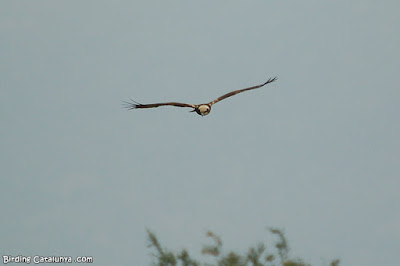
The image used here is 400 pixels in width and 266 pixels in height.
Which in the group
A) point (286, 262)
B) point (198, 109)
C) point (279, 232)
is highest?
point (198, 109)

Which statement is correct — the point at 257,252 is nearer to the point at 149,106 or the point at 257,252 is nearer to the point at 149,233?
the point at 149,233

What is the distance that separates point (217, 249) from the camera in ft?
83.5

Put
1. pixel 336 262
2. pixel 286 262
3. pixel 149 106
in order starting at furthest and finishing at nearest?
pixel 149 106
pixel 336 262
pixel 286 262

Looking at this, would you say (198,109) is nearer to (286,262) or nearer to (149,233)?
(149,233)

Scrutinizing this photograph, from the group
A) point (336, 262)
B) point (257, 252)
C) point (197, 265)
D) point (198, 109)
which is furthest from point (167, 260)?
point (198, 109)

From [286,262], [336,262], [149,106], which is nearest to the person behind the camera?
[286,262]

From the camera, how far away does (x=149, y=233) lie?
27094mm

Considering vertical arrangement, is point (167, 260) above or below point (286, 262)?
above

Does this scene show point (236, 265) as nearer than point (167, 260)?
Yes

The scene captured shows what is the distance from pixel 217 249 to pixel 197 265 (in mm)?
818

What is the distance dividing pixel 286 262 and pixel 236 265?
4.77 feet

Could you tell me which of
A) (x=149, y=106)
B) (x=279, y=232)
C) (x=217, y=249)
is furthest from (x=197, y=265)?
(x=149, y=106)

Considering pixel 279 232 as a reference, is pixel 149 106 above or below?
Result: above

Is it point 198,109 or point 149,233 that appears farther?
point 198,109
